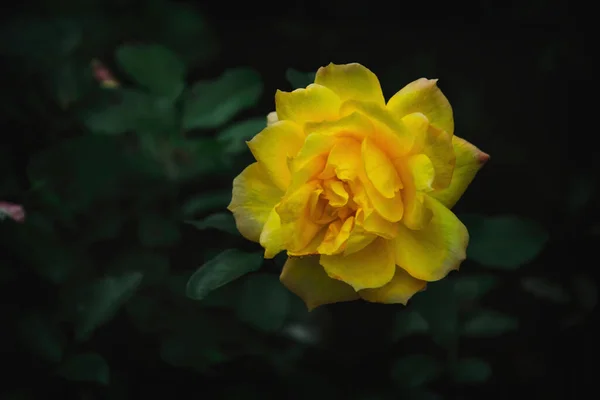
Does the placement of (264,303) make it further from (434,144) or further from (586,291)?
(586,291)

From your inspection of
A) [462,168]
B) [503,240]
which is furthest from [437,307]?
[462,168]

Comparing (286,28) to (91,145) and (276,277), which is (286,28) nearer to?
(91,145)

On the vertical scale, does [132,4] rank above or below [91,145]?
above

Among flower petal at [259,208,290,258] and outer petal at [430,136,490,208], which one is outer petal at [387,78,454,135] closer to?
outer petal at [430,136,490,208]

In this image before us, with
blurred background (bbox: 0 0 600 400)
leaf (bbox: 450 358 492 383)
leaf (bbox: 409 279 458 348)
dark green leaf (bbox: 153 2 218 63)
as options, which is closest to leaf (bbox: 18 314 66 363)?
blurred background (bbox: 0 0 600 400)

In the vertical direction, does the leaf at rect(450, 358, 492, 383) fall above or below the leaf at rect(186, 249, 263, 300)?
below

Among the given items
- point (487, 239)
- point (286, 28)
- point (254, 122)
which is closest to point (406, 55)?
point (286, 28)

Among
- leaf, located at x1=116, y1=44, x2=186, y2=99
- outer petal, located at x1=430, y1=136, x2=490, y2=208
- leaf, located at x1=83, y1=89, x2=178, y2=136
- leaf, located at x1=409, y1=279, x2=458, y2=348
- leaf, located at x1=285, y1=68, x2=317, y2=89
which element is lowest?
leaf, located at x1=409, y1=279, x2=458, y2=348
